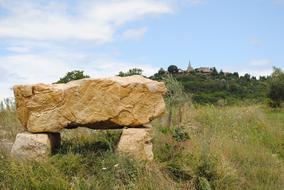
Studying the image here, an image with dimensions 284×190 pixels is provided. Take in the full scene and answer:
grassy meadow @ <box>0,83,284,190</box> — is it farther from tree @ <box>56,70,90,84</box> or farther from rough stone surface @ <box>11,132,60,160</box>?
tree @ <box>56,70,90,84</box>

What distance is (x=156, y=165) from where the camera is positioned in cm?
802

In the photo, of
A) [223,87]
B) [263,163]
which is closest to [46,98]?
[263,163]

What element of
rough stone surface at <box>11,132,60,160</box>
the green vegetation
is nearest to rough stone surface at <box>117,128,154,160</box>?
rough stone surface at <box>11,132,60,160</box>

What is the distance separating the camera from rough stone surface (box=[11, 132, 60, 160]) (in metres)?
8.11

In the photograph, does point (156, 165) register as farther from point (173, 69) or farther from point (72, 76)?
point (173, 69)

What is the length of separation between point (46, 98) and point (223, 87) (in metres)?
17.5

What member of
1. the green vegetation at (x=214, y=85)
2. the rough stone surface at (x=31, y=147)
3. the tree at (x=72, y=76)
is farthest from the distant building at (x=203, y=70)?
the rough stone surface at (x=31, y=147)

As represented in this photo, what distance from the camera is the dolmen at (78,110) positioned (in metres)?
8.20

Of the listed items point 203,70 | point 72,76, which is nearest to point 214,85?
point 203,70

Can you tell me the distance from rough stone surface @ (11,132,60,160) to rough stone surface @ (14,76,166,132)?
0.57 feet

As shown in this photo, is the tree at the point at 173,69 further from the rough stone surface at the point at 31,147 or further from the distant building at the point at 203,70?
the rough stone surface at the point at 31,147

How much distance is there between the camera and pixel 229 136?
39.1 ft

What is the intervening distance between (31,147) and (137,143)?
1.71m

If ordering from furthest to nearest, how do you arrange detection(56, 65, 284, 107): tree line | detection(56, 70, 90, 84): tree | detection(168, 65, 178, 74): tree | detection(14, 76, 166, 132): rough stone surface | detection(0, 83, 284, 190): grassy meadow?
detection(168, 65, 178, 74): tree, detection(56, 65, 284, 107): tree line, detection(56, 70, 90, 84): tree, detection(14, 76, 166, 132): rough stone surface, detection(0, 83, 284, 190): grassy meadow
